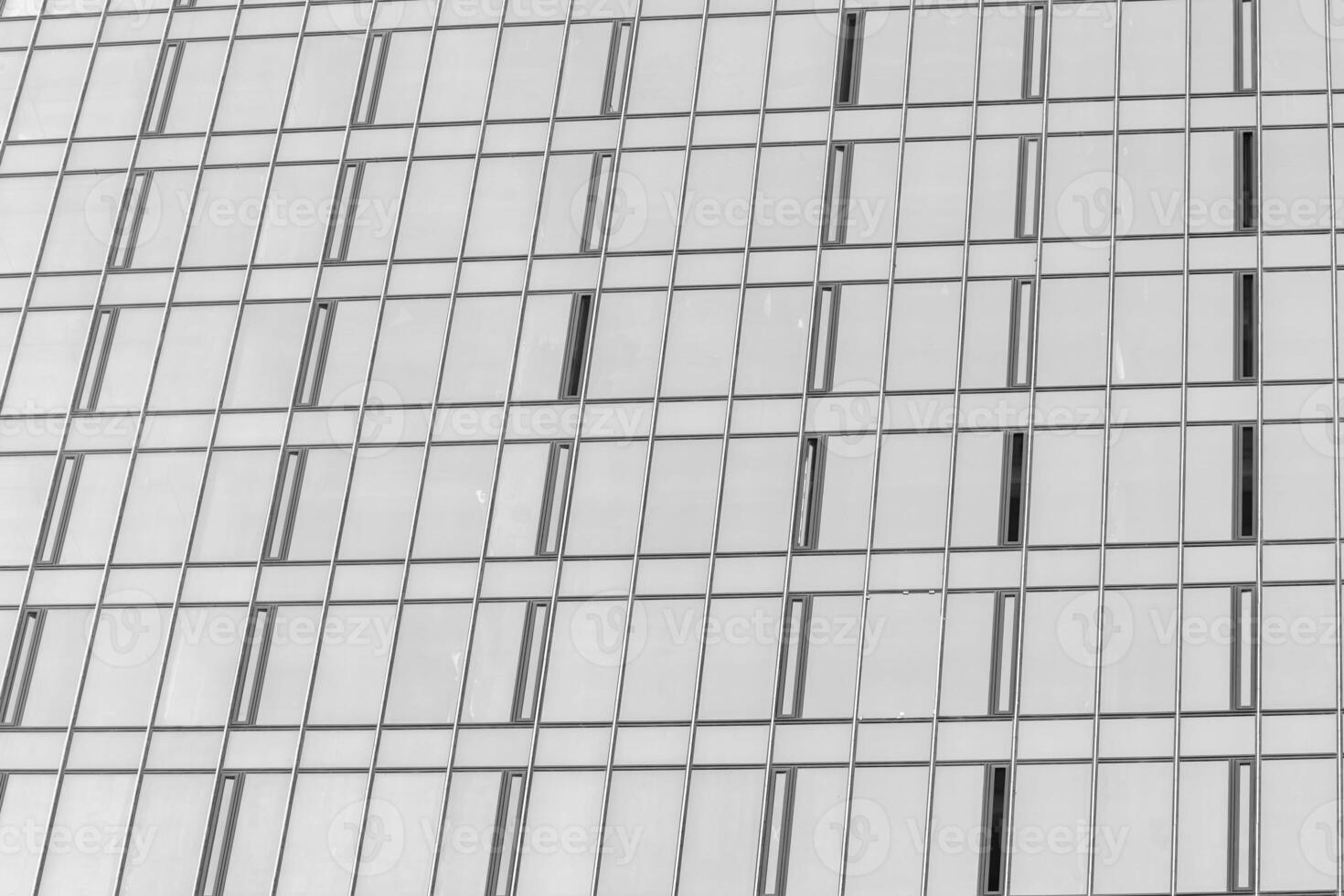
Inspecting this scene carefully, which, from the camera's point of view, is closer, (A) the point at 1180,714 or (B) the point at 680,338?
(A) the point at 1180,714

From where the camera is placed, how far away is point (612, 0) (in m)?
51.4

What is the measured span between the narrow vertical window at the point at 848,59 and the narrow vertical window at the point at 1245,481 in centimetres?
1137

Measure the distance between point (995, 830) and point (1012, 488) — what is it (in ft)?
22.3

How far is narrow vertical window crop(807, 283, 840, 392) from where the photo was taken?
45844 mm

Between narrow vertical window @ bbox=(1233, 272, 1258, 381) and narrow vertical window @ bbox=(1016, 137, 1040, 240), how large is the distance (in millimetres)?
4254

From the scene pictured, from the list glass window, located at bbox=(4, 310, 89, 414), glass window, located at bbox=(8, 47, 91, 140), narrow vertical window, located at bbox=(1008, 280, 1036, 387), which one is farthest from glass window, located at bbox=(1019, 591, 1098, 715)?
glass window, located at bbox=(8, 47, 91, 140)

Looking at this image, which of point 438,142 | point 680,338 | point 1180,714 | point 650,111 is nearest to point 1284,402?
point 1180,714

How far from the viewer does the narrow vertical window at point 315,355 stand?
4803cm

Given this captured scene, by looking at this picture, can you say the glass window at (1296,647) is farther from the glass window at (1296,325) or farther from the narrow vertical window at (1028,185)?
the narrow vertical window at (1028,185)

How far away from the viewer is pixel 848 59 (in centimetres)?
4959

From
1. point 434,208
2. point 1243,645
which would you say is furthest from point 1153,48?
point 434,208

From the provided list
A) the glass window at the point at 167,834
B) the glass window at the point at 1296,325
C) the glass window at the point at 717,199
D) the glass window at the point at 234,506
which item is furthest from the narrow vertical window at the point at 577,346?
A: the glass window at the point at 1296,325

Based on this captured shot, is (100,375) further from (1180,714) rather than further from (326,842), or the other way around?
(1180,714)

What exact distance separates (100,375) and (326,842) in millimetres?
12295
